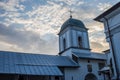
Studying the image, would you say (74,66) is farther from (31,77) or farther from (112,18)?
(112,18)

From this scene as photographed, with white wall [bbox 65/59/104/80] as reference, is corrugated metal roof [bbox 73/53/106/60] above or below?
above

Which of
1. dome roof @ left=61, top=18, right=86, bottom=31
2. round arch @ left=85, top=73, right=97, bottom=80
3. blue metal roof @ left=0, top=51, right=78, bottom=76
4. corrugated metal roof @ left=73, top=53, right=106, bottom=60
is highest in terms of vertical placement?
dome roof @ left=61, top=18, right=86, bottom=31

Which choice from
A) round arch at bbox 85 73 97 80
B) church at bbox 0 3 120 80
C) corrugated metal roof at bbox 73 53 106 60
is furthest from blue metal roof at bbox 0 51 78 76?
round arch at bbox 85 73 97 80

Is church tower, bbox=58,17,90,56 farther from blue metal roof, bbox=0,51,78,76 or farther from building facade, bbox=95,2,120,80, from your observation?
building facade, bbox=95,2,120,80

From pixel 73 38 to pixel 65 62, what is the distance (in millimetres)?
5432

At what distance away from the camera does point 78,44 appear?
96.9 ft

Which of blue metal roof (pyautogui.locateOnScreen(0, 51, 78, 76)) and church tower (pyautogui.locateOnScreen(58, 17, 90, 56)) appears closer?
blue metal roof (pyautogui.locateOnScreen(0, 51, 78, 76))

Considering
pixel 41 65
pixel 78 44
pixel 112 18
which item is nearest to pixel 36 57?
pixel 41 65

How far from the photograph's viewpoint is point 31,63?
74.5 feet

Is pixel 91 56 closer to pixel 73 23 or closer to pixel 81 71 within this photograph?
pixel 81 71

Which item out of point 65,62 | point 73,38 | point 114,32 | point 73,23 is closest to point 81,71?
point 65,62

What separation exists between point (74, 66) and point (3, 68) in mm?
10152

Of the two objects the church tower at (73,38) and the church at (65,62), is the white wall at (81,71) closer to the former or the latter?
the church at (65,62)

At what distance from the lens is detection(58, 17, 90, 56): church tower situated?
94.6 ft
